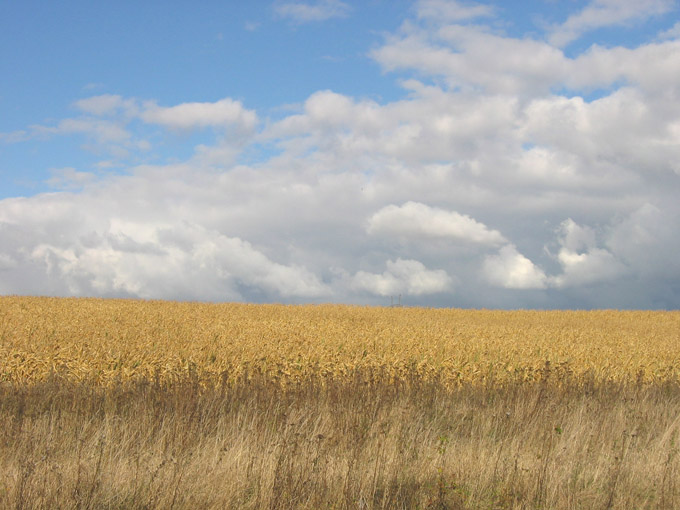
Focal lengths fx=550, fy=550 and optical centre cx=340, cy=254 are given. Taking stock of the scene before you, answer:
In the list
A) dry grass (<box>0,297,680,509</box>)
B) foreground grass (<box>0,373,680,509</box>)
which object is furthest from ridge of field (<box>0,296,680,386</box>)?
foreground grass (<box>0,373,680,509</box>)

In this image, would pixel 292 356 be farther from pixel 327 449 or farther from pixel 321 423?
Result: pixel 327 449

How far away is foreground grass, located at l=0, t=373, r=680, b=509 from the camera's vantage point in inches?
217

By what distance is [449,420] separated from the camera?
29.5 ft

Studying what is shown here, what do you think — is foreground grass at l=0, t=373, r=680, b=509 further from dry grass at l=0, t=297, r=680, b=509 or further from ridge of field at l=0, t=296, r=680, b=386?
ridge of field at l=0, t=296, r=680, b=386

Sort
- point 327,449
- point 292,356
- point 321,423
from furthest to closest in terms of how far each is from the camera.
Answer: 1. point 292,356
2. point 321,423
3. point 327,449

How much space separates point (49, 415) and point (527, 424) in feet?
24.5

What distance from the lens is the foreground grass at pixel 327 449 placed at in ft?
18.1

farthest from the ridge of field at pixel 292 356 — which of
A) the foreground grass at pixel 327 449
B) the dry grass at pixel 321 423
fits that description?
the foreground grass at pixel 327 449

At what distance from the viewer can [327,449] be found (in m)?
6.92

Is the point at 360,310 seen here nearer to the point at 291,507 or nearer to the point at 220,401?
the point at 220,401

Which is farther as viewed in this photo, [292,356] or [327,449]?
[292,356]

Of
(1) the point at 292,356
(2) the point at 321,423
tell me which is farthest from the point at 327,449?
(1) the point at 292,356

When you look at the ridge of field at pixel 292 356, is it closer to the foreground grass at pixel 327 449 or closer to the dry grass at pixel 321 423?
the dry grass at pixel 321 423

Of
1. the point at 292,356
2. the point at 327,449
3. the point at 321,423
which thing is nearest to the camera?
the point at 327,449
